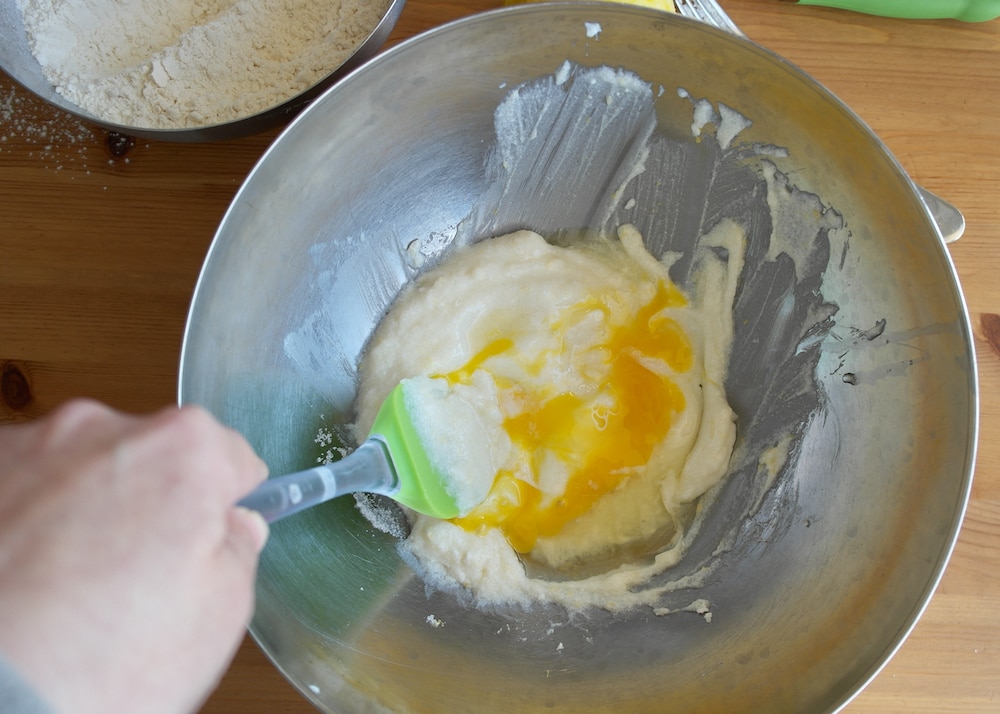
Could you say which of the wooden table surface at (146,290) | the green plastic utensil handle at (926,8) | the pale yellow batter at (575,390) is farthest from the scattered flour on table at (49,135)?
the green plastic utensil handle at (926,8)

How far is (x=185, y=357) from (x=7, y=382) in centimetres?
48

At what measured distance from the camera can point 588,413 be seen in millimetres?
1168

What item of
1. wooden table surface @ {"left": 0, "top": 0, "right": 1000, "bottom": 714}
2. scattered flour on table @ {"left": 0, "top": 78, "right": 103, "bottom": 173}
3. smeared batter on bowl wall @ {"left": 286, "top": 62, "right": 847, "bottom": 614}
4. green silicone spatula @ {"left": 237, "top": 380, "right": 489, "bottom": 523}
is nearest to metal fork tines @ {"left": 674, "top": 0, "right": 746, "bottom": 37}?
wooden table surface @ {"left": 0, "top": 0, "right": 1000, "bottom": 714}

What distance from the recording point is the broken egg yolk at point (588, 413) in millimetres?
1154

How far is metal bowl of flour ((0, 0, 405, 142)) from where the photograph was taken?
3.48 ft

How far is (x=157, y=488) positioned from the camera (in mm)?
571

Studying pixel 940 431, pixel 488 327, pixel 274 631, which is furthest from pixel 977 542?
pixel 274 631

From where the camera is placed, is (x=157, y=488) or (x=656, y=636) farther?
(x=656, y=636)

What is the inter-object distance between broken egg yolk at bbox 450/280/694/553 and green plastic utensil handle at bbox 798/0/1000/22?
0.56 m

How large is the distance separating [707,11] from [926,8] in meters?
0.36

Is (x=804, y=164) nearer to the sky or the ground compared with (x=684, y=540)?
nearer to the sky

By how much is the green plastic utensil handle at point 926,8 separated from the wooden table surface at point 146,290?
0.07 meters

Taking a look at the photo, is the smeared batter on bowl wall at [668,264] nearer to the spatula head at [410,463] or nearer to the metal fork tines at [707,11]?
the spatula head at [410,463]

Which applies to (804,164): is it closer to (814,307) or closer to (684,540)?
(814,307)
